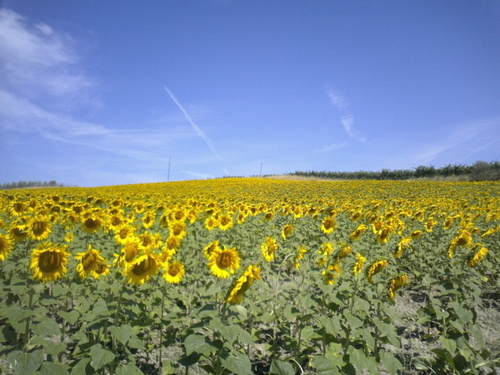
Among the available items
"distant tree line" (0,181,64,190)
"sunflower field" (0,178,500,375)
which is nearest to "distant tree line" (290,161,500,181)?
"sunflower field" (0,178,500,375)

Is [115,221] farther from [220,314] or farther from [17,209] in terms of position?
[220,314]

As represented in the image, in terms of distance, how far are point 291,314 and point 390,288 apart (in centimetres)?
117

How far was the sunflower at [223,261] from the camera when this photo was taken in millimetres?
2812

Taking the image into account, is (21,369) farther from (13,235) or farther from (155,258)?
(13,235)

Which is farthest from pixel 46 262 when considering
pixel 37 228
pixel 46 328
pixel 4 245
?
pixel 37 228

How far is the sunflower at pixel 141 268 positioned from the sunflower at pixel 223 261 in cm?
54

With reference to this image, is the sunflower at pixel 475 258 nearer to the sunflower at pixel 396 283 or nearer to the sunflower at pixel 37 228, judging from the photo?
the sunflower at pixel 396 283

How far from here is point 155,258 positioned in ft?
8.87

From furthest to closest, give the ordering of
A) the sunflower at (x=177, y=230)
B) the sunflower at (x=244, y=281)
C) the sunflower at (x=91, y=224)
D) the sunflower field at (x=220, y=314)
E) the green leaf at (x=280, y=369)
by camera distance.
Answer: the sunflower at (x=177, y=230) < the sunflower at (x=91, y=224) < the sunflower field at (x=220, y=314) < the sunflower at (x=244, y=281) < the green leaf at (x=280, y=369)

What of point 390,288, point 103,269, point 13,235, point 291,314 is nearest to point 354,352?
point 291,314

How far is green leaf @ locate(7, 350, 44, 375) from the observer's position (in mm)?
1849

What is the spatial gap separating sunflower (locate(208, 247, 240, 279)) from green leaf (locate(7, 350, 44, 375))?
4.66 feet

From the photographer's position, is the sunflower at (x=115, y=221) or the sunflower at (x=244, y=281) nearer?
the sunflower at (x=244, y=281)

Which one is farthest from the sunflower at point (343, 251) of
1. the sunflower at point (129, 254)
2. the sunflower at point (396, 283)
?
the sunflower at point (129, 254)
